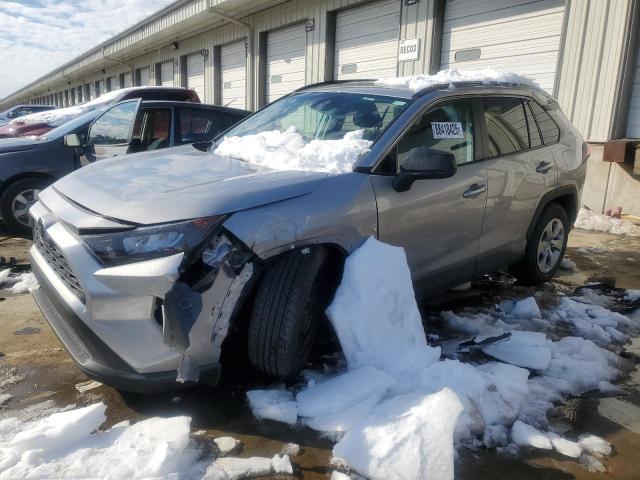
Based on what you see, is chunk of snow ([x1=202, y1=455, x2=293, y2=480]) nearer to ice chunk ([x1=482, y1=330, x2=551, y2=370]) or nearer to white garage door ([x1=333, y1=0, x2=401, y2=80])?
ice chunk ([x1=482, y1=330, x2=551, y2=370])

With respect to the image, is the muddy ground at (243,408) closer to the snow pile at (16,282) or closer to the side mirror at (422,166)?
the snow pile at (16,282)

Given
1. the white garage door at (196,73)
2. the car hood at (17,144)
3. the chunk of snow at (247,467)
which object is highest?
the white garage door at (196,73)

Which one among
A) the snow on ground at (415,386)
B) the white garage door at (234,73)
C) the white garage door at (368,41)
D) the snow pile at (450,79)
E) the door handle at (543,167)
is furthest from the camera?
the white garage door at (234,73)

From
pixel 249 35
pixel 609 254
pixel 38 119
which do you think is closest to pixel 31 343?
pixel 609 254

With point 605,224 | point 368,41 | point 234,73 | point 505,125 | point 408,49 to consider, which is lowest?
point 605,224

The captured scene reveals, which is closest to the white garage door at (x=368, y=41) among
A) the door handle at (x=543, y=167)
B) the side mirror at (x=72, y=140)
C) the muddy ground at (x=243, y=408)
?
the side mirror at (x=72, y=140)

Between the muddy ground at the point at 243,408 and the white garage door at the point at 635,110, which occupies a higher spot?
the white garage door at the point at 635,110

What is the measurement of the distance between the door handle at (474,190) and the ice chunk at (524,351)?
92 centimetres

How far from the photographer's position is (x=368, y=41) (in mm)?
10273

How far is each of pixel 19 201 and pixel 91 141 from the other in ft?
3.44

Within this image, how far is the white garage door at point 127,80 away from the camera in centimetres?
2463

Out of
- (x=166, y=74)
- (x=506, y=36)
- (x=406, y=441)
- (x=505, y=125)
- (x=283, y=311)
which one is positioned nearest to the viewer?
(x=406, y=441)

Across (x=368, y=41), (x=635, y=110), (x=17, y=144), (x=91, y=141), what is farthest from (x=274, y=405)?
(x=368, y=41)

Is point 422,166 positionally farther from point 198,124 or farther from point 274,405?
point 198,124
